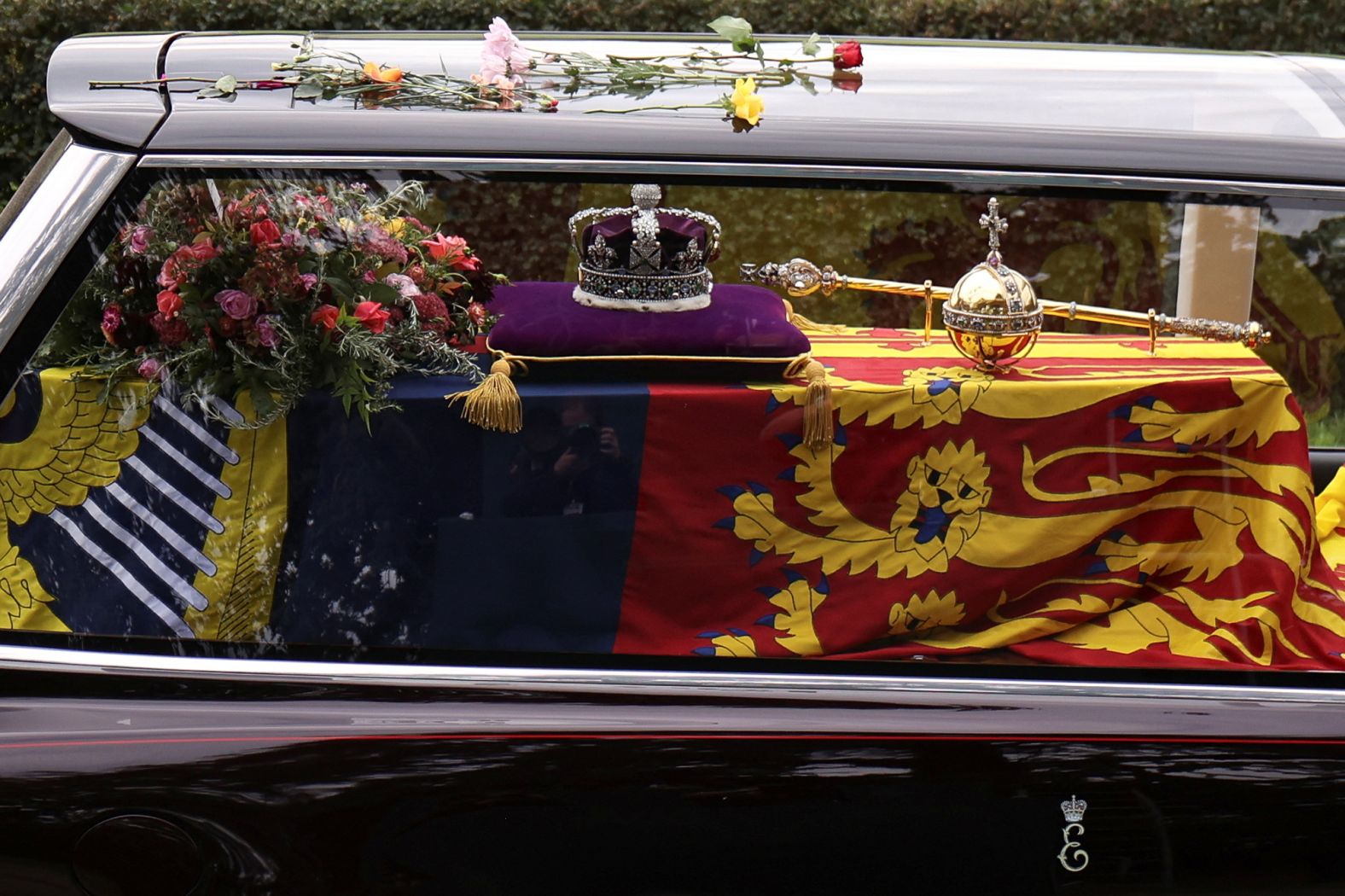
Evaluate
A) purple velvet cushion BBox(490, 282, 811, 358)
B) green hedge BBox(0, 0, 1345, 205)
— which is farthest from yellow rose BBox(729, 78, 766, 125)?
green hedge BBox(0, 0, 1345, 205)

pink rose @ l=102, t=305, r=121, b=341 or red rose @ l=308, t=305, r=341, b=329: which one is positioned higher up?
pink rose @ l=102, t=305, r=121, b=341

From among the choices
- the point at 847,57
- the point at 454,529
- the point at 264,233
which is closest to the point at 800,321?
the point at 847,57

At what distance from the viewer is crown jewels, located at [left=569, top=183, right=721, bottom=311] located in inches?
86.2

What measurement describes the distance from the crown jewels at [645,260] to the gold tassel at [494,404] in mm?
318

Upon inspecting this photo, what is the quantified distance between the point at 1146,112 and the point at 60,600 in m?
1.57

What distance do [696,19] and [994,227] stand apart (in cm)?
367

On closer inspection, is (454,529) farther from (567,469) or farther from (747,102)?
(747,102)

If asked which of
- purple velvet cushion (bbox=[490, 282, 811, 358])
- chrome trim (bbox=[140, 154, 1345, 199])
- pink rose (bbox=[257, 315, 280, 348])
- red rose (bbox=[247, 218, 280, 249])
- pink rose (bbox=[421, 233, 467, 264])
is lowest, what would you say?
purple velvet cushion (bbox=[490, 282, 811, 358])

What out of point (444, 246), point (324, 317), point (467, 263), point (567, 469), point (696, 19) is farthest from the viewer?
point (696, 19)

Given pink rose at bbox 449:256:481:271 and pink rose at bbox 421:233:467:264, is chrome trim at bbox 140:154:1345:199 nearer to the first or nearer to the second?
pink rose at bbox 421:233:467:264

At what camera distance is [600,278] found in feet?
7.70

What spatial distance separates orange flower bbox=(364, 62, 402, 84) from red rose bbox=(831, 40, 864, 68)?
0.63m

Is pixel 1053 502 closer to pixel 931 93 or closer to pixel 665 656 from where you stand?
pixel 931 93

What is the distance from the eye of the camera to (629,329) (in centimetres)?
224
